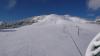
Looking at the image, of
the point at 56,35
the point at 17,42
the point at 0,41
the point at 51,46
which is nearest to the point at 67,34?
the point at 56,35

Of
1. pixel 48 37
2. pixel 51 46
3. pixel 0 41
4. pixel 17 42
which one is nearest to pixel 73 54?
pixel 51 46

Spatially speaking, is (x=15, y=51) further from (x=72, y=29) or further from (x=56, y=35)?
(x=72, y=29)

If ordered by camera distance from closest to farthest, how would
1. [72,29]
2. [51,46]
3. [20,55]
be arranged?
1. [20,55]
2. [51,46]
3. [72,29]

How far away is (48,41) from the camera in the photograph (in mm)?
3922

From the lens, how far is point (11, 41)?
3.92 meters

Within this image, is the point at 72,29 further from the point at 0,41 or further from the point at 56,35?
the point at 0,41

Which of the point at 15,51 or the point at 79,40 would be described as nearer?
the point at 15,51

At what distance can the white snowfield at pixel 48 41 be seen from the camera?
354 cm

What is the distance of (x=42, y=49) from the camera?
3.62 m

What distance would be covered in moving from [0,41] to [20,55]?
652mm

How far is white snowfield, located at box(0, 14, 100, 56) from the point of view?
354 cm

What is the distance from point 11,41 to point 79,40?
1.22 m

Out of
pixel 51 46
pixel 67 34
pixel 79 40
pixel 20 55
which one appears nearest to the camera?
pixel 20 55

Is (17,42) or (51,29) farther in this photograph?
(51,29)
